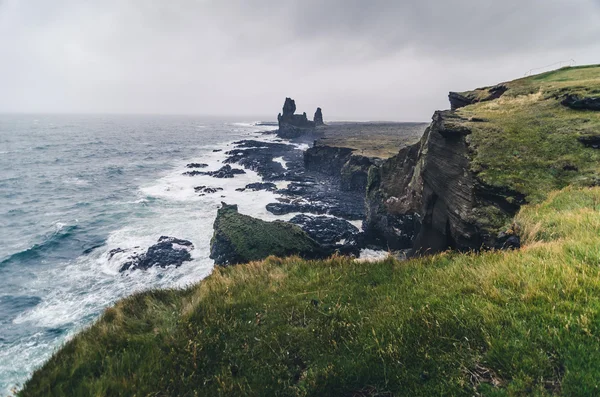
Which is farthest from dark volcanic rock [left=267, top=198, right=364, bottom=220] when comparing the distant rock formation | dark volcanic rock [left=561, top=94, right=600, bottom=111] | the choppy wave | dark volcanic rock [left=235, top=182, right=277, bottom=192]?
the distant rock formation

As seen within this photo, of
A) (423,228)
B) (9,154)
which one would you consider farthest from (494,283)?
(9,154)

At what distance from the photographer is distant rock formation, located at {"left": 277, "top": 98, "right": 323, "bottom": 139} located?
485 ft

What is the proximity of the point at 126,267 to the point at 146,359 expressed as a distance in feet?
79.2

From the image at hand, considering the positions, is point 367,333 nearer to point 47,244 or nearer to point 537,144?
point 537,144

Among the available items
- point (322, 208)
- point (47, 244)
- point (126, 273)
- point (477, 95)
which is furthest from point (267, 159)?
point (126, 273)

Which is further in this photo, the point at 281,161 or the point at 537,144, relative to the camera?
the point at 281,161

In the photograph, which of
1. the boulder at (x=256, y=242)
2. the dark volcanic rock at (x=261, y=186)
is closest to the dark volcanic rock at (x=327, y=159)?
the dark volcanic rock at (x=261, y=186)

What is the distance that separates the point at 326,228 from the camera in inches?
1316

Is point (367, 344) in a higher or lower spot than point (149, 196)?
higher

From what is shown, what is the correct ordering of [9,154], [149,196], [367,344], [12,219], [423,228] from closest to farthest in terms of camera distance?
[367,344] → [423,228] → [12,219] → [149,196] → [9,154]

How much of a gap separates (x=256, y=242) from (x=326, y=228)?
41.0ft

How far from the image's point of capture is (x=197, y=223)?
117 feet

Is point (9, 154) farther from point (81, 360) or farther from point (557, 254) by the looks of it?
point (557, 254)

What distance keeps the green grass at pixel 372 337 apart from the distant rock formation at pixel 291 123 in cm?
14265
